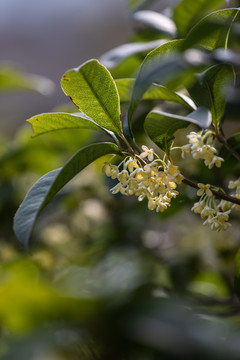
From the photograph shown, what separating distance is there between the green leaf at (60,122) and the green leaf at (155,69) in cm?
7

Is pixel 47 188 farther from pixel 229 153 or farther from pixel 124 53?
pixel 124 53

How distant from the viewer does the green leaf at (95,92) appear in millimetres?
695

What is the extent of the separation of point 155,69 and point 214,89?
18 cm

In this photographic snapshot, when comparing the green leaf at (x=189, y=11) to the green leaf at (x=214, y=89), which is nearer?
the green leaf at (x=214, y=89)

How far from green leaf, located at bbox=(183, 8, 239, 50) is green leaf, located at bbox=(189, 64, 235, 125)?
0.17 ft

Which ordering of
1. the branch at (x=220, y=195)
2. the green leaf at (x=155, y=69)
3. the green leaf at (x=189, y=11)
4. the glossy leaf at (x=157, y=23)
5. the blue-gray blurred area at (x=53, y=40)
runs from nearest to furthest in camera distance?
the green leaf at (x=155, y=69), the branch at (x=220, y=195), the green leaf at (x=189, y=11), the glossy leaf at (x=157, y=23), the blue-gray blurred area at (x=53, y=40)

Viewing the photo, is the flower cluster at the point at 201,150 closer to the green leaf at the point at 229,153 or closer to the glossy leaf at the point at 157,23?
the green leaf at the point at 229,153

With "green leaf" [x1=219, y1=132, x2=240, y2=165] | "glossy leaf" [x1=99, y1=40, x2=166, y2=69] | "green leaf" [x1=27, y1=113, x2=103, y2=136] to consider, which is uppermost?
"green leaf" [x1=27, y1=113, x2=103, y2=136]

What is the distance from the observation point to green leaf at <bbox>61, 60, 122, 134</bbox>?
0.70 meters

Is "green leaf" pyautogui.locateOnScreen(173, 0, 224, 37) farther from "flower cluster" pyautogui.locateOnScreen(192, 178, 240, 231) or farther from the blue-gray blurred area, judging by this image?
the blue-gray blurred area

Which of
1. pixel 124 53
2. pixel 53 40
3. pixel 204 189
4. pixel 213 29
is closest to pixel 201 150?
pixel 204 189

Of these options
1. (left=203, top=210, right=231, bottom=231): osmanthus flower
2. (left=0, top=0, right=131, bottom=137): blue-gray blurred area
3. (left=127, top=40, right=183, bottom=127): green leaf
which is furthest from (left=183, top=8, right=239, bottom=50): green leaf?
(left=0, top=0, right=131, bottom=137): blue-gray blurred area

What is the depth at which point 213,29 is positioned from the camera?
2.12ft

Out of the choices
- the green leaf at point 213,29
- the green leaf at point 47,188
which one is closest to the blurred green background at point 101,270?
the green leaf at point 47,188
